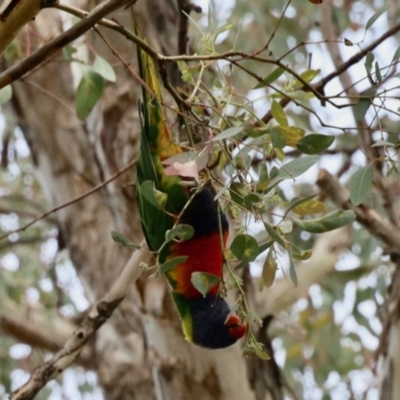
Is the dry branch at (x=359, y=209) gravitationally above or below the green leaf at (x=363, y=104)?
below

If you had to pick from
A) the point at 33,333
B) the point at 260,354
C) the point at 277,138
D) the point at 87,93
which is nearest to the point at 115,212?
the point at 87,93

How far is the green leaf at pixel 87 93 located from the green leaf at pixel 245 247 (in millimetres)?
657

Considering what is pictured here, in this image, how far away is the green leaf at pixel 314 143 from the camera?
3.21ft

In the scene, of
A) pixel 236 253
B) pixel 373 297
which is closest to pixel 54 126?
pixel 373 297

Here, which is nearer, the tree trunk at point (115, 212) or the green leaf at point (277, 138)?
the green leaf at point (277, 138)

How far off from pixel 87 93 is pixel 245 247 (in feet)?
2.24

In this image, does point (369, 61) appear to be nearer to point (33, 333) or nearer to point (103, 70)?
point (103, 70)

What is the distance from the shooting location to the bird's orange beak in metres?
1.45

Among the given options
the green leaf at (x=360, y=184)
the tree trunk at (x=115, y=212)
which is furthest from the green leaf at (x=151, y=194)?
the tree trunk at (x=115, y=212)

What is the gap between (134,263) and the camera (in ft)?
4.78

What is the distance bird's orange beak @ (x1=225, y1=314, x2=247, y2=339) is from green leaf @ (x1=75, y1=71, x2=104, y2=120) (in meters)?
0.53

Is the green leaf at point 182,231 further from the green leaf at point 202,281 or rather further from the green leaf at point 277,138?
the green leaf at point 277,138

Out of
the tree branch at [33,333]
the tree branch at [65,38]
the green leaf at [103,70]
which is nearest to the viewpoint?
the tree branch at [65,38]

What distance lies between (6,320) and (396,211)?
1452 millimetres
